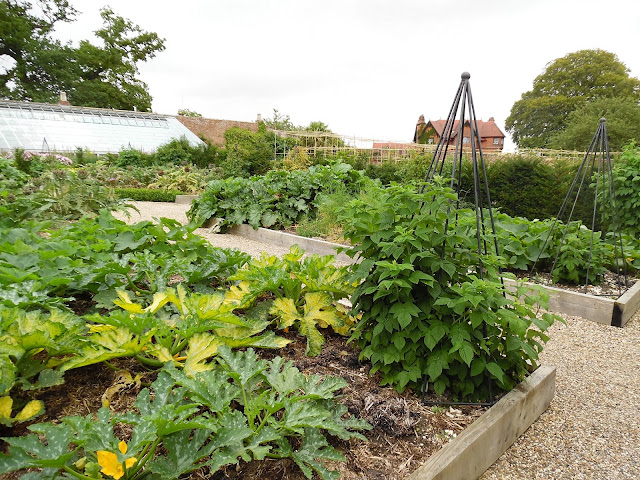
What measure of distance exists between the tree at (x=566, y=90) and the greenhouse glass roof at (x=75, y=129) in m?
26.9

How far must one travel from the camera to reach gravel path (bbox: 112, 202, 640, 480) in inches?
75.7

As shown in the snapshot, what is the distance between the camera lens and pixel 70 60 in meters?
26.8

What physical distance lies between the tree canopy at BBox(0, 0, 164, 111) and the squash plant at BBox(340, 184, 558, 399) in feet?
100

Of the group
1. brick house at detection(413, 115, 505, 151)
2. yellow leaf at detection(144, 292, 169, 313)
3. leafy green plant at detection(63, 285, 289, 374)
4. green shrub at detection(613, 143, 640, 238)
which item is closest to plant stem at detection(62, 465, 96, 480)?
leafy green plant at detection(63, 285, 289, 374)

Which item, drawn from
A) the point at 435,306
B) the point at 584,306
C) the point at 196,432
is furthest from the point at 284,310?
the point at 584,306

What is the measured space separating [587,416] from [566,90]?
3709 centimetres

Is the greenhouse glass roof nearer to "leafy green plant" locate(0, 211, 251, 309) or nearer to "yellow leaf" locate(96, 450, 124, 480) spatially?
"leafy green plant" locate(0, 211, 251, 309)

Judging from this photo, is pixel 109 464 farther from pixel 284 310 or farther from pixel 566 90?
pixel 566 90

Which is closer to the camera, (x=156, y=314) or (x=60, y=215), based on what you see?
(x=156, y=314)

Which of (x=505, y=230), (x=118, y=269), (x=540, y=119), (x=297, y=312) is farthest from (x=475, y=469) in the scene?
(x=540, y=119)

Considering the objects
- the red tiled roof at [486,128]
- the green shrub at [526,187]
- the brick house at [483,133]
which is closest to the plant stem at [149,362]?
the green shrub at [526,187]

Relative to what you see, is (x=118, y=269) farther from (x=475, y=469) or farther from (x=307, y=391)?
(x=475, y=469)

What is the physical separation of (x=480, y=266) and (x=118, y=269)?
2013mm

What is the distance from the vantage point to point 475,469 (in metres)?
1.77
